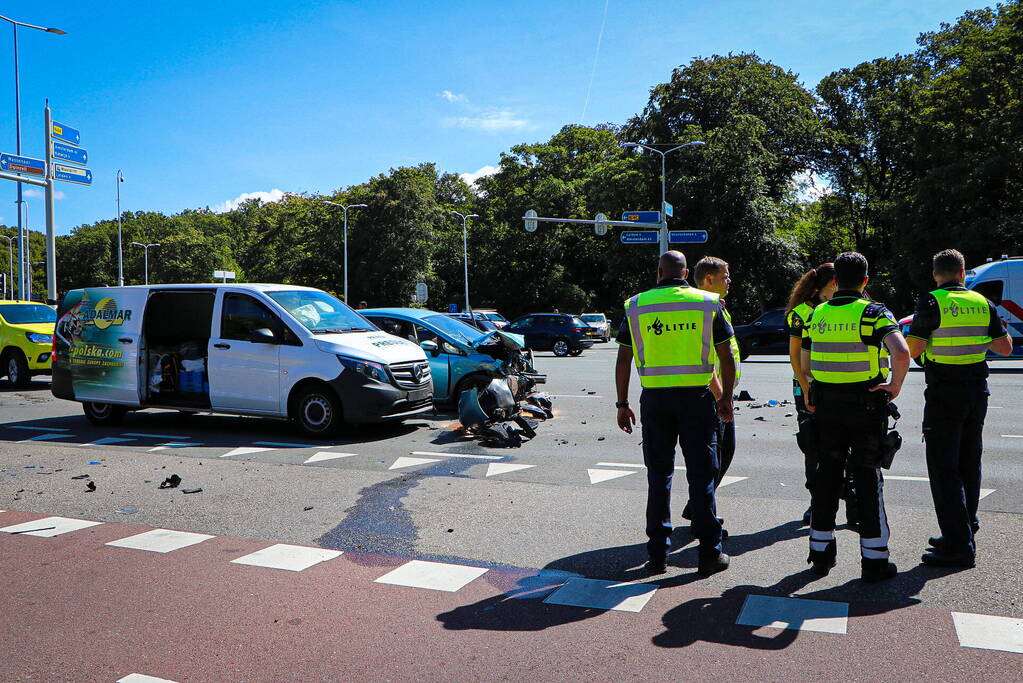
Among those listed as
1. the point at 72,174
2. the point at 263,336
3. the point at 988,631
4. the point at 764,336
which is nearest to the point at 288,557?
the point at 988,631

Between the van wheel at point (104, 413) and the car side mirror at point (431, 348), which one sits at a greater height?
the car side mirror at point (431, 348)

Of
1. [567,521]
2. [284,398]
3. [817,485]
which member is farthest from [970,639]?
[284,398]

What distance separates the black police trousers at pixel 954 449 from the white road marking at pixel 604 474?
3.04 metres

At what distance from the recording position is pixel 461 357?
39.2 ft

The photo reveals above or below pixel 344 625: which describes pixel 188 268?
above

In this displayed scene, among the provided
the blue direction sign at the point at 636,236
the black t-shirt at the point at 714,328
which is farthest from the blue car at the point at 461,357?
the blue direction sign at the point at 636,236

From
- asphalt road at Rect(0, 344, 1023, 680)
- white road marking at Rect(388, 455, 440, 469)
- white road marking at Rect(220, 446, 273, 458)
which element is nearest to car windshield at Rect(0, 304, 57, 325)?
asphalt road at Rect(0, 344, 1023, 680)

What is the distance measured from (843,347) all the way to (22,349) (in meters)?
16.8

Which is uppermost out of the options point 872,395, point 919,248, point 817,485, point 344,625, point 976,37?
point 976,37

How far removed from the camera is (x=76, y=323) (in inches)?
437

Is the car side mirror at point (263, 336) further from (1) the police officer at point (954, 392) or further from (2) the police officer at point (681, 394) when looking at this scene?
(1) the police officer at point (954, 392)

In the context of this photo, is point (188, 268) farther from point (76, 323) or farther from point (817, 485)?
point (817, 485)

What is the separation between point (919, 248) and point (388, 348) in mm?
28176

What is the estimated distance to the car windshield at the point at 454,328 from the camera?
12.2m
